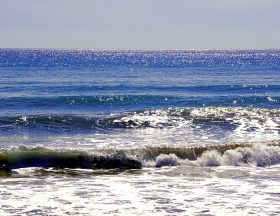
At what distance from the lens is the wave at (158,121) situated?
26.9 metres

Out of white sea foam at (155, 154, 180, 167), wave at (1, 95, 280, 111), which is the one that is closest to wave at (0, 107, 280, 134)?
wave at (1, 95, 280, 111)

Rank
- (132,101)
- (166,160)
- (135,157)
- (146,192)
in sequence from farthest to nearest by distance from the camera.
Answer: (132,101), (135,157), (166,160), (146,192)

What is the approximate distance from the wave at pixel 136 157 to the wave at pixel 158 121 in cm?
567

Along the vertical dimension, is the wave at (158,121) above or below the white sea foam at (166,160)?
above

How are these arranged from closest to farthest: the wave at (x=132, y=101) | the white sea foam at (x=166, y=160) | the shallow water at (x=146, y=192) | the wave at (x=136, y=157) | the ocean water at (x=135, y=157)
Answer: the shallow water at (x=146, y=192) < the ocean water at (x=135, y=157) < the wave at (x=136, y=157) < the white sea foam at (x=166, y=160) < the wave at (x=132, y=101)

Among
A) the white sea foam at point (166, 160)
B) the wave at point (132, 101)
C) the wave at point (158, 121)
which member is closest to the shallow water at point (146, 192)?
the white sea foam at point (166, 160)

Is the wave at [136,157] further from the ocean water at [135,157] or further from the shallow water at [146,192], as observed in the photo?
the shallow water at [146,192]

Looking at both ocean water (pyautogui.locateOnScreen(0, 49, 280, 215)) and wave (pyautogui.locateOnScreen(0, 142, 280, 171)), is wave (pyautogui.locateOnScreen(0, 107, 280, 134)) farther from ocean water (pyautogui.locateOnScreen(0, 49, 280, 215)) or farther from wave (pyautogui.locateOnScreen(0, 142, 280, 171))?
wave (pyautogui.locateOnScreen(0, 142, 280, 171))

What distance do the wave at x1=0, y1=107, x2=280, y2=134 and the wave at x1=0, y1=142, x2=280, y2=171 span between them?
223 inches

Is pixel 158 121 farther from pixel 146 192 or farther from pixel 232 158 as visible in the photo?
pixel 146 192

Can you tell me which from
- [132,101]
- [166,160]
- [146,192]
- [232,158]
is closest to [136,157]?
[166,160]

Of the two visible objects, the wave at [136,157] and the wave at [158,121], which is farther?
the wave at [158,121]

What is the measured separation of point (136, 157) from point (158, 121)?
9.00 metres

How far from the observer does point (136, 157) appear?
66.9 ft
